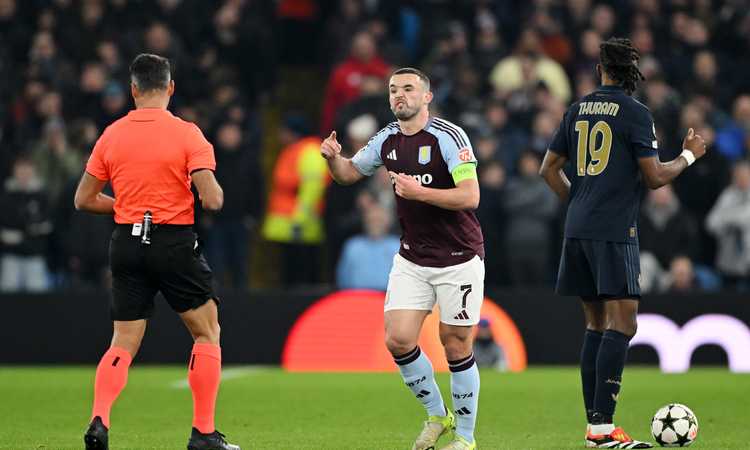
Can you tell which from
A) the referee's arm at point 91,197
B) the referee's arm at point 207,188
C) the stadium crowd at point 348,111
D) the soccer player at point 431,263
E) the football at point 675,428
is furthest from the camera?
the stadium crowd at point 348,111

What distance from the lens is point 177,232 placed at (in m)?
8.06

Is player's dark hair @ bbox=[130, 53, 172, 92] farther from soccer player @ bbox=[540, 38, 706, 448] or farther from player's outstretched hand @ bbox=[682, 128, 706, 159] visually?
player's outstretched hand @ bbox=[682, 128, 706, 159]

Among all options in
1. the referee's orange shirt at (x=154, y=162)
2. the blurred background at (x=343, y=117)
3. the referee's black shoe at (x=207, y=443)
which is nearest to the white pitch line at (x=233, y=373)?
the blurred background at (x=343, y=117)

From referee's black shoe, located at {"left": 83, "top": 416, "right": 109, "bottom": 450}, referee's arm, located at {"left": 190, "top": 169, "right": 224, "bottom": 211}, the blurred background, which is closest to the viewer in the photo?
referee's black shoe, located at {"left": 83, "top": 416, "right": 109, "bottom": 450}

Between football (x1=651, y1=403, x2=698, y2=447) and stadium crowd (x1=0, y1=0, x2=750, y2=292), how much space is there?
23.4 feet

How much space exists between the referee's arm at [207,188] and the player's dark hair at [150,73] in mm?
558

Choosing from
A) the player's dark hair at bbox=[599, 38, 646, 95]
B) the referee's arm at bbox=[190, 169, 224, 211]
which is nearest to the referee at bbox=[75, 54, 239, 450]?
the referee's arm at bbox=[190, 169, 224, 211]

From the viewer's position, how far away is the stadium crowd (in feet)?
52.9

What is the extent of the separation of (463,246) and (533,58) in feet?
32.9

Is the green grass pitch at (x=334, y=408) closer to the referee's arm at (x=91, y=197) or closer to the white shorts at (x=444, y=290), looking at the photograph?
the white shorts at (x=444, y=290)

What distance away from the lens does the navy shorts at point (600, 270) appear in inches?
334

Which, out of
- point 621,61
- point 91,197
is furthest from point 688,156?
point 91,197

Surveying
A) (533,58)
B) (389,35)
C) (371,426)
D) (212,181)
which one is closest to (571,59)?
(533,58)

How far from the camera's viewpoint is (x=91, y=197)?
322 inches
